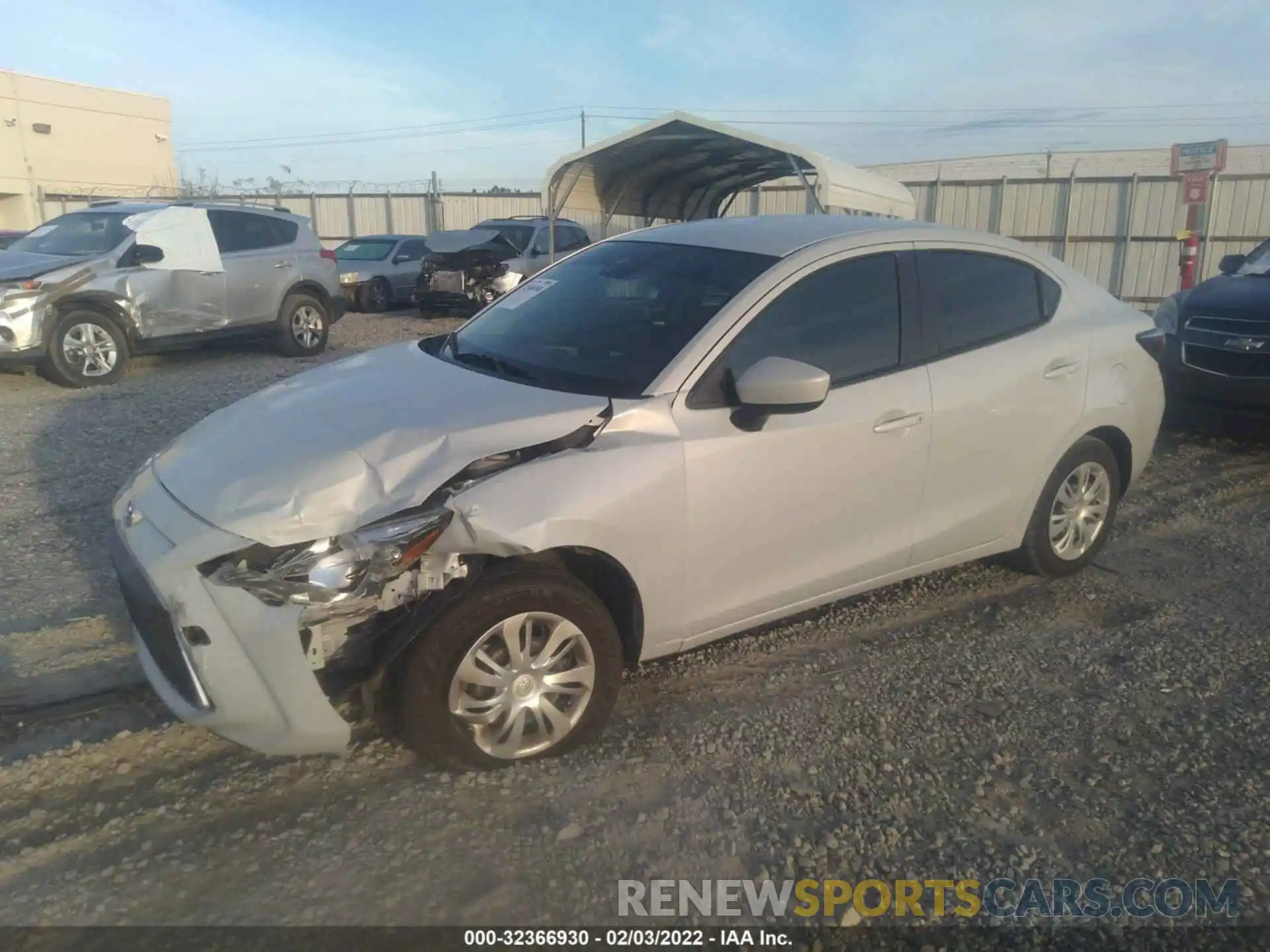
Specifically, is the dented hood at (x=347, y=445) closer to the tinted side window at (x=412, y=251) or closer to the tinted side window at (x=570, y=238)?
the tinted side window at (x=570, y=238)

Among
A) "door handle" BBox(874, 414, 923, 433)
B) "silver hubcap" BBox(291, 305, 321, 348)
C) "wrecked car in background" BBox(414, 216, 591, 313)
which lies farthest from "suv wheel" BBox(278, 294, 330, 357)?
"door handle" BBox(874, 414, 923, 433)

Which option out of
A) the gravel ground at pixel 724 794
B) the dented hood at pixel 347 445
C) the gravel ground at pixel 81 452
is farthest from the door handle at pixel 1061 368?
the gravel ground at pixel 81 452

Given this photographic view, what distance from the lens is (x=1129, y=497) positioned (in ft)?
21.0

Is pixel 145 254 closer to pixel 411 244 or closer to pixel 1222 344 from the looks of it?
pixel 411 244

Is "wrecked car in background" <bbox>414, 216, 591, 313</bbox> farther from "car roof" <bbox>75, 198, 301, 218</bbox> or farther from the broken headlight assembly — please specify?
the broken headlight assembly

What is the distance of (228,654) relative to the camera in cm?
283

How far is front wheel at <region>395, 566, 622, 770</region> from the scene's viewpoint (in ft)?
9.69

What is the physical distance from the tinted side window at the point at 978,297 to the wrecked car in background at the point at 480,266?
1196 cm

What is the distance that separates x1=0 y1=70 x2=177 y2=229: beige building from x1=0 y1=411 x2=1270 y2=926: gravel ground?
37.3 meters

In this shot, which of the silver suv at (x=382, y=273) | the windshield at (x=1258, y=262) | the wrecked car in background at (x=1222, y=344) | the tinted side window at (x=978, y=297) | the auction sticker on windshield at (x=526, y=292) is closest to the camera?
the tinted side window at (x=978, y=297)

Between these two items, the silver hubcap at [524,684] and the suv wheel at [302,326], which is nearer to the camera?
the silver hubcap at [524,684]

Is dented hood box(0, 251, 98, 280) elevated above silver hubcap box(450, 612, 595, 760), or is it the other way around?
dented hood box(0, 251, 98, 280)

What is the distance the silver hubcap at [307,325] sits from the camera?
11625 millimetres

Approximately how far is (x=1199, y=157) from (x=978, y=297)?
10787 mm
